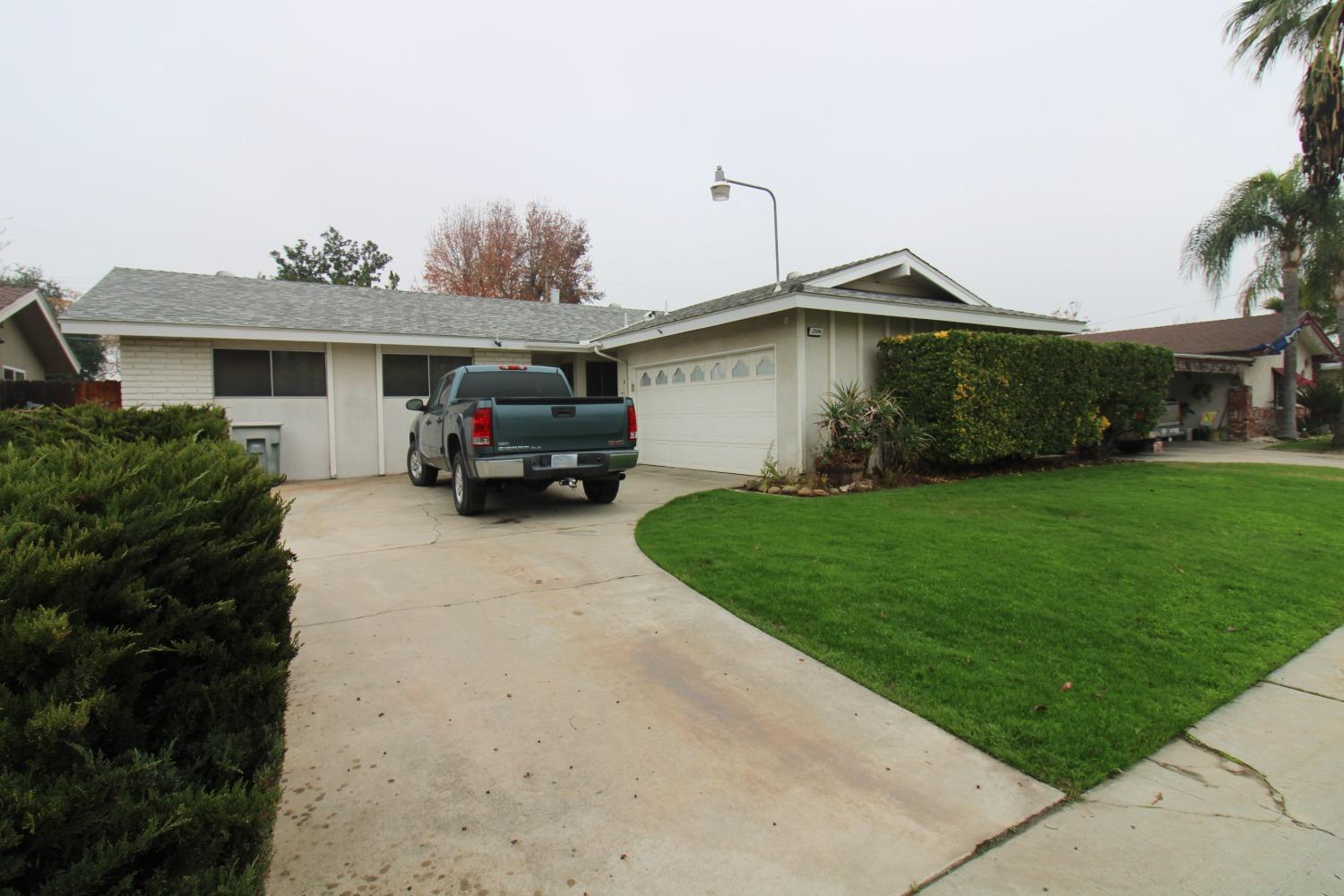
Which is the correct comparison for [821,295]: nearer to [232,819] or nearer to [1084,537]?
[1084,537]

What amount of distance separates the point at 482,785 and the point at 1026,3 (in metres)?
12.3

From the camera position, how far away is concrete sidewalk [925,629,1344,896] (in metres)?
2.08

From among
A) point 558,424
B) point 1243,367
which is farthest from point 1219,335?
point 558,424

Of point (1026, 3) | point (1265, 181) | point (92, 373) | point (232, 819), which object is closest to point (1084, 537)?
point (232, 819)

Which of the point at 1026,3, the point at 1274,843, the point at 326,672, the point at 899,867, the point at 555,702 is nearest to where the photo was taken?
the point at 899,867

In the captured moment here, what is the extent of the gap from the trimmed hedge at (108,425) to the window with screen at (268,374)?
7255mm

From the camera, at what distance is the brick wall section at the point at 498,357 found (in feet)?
48.3

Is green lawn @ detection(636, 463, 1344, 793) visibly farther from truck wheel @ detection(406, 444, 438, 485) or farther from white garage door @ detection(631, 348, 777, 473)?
truck wheel @ detection(406, 444, 438, 485)

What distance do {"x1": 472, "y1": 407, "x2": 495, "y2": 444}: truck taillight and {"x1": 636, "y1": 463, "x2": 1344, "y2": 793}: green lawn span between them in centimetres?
208

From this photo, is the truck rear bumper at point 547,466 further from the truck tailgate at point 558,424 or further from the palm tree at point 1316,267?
the palm tree at point 1316,267

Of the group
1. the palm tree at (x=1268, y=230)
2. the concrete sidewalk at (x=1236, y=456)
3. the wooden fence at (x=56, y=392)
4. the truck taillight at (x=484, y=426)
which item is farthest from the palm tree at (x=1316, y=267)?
the wooden fence at (x=56, y=392)

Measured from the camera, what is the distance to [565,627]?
4.24 meters

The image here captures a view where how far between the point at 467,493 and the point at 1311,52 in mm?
19957

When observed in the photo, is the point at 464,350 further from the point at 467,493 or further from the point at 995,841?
the point at 995,841
